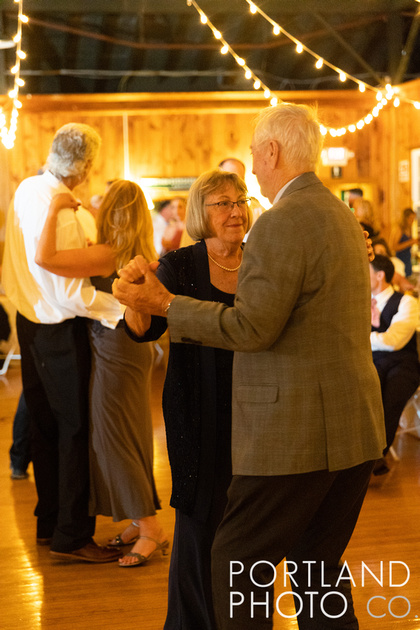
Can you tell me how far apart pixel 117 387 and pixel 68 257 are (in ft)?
1.94

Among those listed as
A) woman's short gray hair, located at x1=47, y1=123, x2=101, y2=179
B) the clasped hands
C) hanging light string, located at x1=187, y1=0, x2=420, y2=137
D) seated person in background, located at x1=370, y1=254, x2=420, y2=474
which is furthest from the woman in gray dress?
hanging light string, located at x1=187, y1=0, x2=420, y2=137

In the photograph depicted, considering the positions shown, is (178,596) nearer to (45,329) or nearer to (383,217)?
(45,329)

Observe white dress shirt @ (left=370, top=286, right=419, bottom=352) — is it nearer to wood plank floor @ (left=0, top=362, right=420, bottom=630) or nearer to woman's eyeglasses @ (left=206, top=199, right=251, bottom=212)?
wood plank floor @ (left=0, top=362, right=420, bottom=630)

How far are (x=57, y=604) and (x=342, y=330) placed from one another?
170 centimetres

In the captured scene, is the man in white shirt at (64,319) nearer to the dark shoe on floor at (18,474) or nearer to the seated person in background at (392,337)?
the dark shoe on floor at (18,474)

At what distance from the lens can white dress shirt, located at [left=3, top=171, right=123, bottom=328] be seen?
10.2 ft

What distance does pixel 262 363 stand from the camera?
5.82 ft

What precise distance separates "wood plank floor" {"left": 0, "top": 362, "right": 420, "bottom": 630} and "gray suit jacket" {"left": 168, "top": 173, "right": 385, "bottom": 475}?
116 centimetres

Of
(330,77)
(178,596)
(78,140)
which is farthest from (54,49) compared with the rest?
(178,596)

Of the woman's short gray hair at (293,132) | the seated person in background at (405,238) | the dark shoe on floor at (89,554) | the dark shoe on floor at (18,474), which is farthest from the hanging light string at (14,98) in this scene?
the seated person in background at (405,238)

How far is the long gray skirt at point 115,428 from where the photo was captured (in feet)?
10.4

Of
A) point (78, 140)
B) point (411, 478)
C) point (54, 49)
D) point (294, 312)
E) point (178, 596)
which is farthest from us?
point (54, 49)

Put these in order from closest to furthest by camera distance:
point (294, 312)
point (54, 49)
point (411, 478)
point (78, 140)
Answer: point (294, 312) < point (78, 140) < point (411, 478) < point (54, 49)

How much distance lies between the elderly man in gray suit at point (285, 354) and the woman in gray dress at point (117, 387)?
121cm
